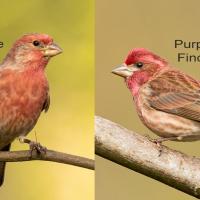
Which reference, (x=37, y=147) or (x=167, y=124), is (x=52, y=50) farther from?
Answer: (x=167, y=124)

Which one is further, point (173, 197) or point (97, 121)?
point (173, 197)

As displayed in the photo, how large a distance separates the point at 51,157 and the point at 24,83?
57 centimetres

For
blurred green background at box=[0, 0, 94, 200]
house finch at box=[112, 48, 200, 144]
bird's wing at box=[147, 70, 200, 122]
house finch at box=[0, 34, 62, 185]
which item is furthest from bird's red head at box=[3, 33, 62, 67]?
bird's wing at box=[147, 70, 200, 122]

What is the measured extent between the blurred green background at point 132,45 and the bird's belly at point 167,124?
7cm

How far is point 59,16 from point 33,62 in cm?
37

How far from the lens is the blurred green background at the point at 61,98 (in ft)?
11.3

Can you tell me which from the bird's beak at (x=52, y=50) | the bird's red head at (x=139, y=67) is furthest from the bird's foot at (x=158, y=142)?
the bird's beak at (x=52, y=50)

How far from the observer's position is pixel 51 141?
3453mm

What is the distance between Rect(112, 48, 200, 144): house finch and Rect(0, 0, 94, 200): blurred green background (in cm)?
24

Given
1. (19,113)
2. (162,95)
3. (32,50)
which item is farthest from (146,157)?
(32,50)

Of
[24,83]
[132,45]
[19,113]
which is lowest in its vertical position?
[19,113]

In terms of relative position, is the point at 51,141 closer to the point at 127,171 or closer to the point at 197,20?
the point at 127,171

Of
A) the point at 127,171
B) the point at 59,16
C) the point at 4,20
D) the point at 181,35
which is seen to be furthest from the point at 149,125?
the point at 4,20

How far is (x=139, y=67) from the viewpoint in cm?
353
